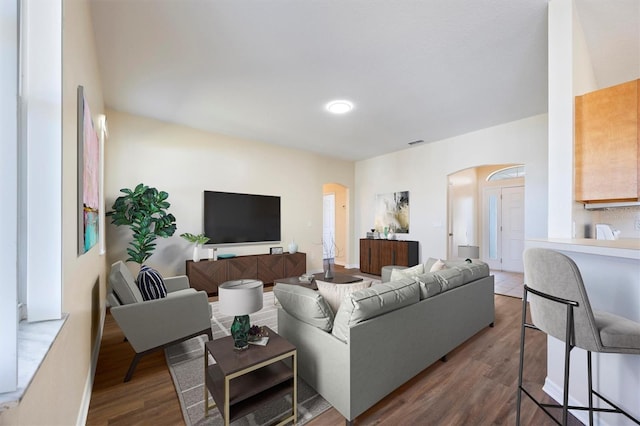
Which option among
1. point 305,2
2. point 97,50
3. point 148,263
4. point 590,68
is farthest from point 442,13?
point 148,263

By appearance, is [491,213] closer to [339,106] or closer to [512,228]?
[512,228]

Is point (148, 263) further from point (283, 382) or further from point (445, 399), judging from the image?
point (445, 399)

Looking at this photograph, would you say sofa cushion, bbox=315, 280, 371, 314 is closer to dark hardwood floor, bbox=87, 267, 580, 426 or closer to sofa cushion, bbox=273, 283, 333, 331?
sofa cushion, bbox=273, 283, 333, 331

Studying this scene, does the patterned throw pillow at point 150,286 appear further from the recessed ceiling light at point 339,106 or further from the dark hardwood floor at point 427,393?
the recessed ceiling light at point 339,106

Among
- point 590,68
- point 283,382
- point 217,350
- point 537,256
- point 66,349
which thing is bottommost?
point 283,382

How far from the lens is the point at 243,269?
4.71 metres

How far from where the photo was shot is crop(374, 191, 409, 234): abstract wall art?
607 cm

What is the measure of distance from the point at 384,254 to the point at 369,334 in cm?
444

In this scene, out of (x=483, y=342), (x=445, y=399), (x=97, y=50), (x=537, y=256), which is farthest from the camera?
(x=483, y=342)

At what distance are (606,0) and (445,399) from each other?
3202mm

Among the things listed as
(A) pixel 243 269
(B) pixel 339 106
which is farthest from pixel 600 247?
(A) pixel 243 269

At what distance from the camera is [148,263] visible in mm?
4191

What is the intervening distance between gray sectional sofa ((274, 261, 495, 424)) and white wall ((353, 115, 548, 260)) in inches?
121

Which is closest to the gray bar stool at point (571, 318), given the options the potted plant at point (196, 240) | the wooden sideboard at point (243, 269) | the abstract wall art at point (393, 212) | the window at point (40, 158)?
the window at point (40, 158)
